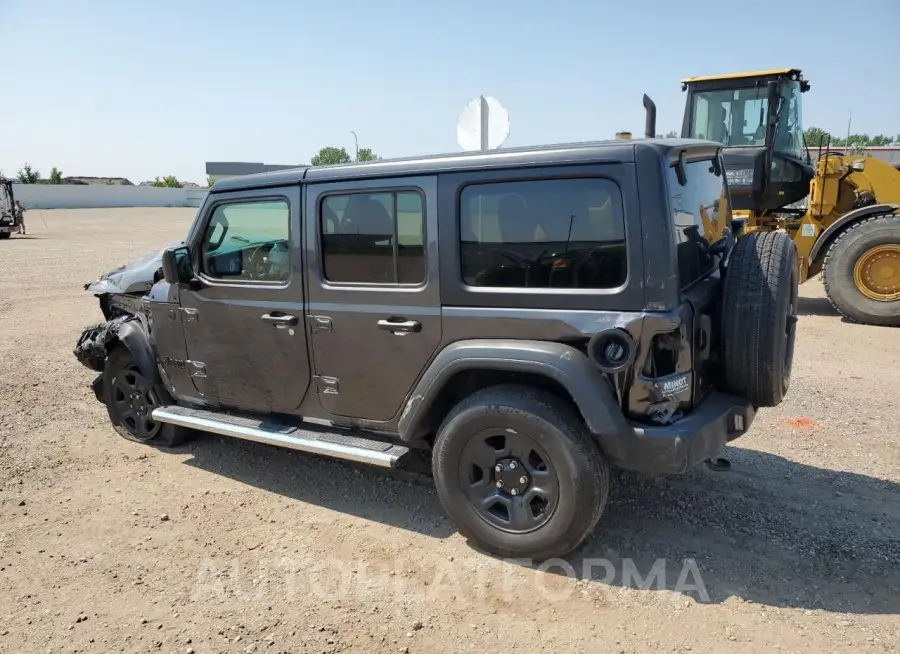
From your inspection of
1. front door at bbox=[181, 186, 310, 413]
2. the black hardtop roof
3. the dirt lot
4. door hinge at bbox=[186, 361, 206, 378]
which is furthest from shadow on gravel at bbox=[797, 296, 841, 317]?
door hinge at bbox=[186, 361, 206, 378]

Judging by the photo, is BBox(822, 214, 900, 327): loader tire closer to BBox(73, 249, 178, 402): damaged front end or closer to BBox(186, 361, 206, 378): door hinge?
BBox(186, 361, 206, 378): door hinge

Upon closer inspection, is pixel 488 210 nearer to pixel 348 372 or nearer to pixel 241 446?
Result: pixel 348 372

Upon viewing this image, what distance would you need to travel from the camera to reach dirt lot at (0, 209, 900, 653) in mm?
2820

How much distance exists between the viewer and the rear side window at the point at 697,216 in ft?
10.1

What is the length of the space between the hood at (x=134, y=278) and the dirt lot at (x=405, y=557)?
1.16 m

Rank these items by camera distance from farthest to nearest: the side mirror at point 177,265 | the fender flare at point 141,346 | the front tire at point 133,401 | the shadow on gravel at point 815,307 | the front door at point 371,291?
the shadow on gravel at point 815,307, the front tire at point 133,401, the fender flare at point 141,346, the side mirror at point 177,265, the front door at point 371,291

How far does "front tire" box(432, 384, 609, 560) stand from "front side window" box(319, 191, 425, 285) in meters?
0.81

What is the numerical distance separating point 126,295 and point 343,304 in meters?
2.35

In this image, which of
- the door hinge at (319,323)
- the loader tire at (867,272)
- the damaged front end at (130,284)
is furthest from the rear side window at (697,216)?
the loader tire at (867,272)

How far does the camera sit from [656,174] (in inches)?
114

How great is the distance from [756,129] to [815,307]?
294 cm

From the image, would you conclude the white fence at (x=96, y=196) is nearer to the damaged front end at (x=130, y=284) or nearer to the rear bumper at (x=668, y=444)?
the damaged front end at (x=130, y=284)

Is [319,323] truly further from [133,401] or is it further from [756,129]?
[756,129]

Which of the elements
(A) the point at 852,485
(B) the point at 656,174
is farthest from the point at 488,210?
Result: (A) the point at 852,485
